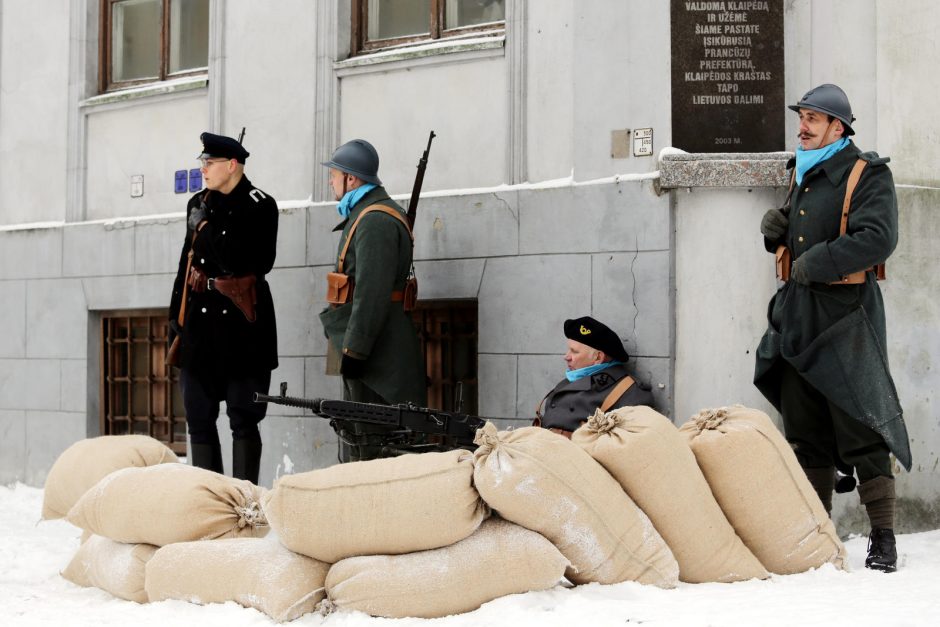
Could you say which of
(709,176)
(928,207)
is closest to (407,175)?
(709,176)

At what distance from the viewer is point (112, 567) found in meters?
4.75

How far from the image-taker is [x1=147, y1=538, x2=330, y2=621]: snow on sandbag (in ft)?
13.5

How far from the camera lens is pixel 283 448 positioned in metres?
7.43

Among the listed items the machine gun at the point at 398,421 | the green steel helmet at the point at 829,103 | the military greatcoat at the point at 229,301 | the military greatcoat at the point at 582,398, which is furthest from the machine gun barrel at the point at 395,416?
the green steel helmet at the point at 829,103

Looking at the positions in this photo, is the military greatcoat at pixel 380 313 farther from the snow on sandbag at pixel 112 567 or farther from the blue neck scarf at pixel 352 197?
the snow on sandbag at pixel 112 567

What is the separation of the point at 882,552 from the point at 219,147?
3.62m

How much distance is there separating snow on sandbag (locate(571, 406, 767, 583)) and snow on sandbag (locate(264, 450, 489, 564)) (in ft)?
1.66

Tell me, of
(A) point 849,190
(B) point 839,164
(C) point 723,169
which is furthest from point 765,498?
(C) point 723,169

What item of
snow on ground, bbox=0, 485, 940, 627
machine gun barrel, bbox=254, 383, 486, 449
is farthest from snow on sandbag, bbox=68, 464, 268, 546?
machine gun barrel, bbox=254, 383, 486, 449

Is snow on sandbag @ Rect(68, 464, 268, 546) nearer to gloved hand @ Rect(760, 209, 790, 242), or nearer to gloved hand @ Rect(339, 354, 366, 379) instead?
gloved hand @ Rect(339, 354, 366, 379)

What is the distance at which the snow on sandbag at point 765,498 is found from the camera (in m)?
4.41

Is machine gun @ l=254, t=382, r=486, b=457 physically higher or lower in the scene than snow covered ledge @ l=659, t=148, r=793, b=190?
lower

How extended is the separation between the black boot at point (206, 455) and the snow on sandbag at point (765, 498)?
2865mm

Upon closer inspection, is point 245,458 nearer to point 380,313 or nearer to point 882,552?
point 380,313
